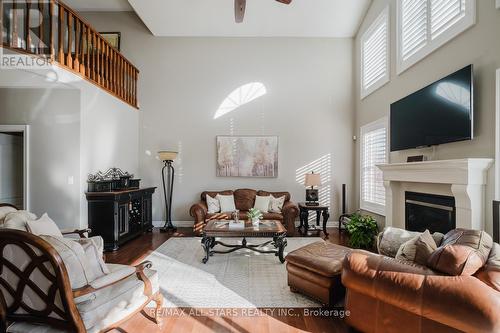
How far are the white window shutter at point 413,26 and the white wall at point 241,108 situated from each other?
79.6 inches

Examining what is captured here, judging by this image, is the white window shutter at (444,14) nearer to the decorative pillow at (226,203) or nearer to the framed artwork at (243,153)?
the framed artwork at (243,153)

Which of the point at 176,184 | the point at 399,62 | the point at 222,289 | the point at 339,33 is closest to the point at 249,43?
the point at 339,33

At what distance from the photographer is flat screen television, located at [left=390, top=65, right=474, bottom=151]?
258 cm

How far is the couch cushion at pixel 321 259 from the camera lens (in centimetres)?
231

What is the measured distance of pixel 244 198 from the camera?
5.55 m

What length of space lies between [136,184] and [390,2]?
18.8 ft

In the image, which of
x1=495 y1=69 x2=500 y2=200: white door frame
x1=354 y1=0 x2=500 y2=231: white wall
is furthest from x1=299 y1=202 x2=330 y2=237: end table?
x1=495 y1=69 x2=500 y2=200: white door frame

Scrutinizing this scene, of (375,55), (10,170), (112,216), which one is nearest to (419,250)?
(112,216)

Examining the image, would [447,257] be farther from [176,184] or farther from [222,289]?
[176,184]

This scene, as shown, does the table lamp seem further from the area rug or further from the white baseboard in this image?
the area rug

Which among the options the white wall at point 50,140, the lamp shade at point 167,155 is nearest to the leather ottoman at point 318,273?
the white wall at point 50,140

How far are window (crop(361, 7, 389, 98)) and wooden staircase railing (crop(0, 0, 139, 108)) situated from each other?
16.4ft

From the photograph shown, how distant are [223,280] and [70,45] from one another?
158 inches

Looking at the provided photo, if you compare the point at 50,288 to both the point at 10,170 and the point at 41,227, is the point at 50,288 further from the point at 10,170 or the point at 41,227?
the point at 10,170
